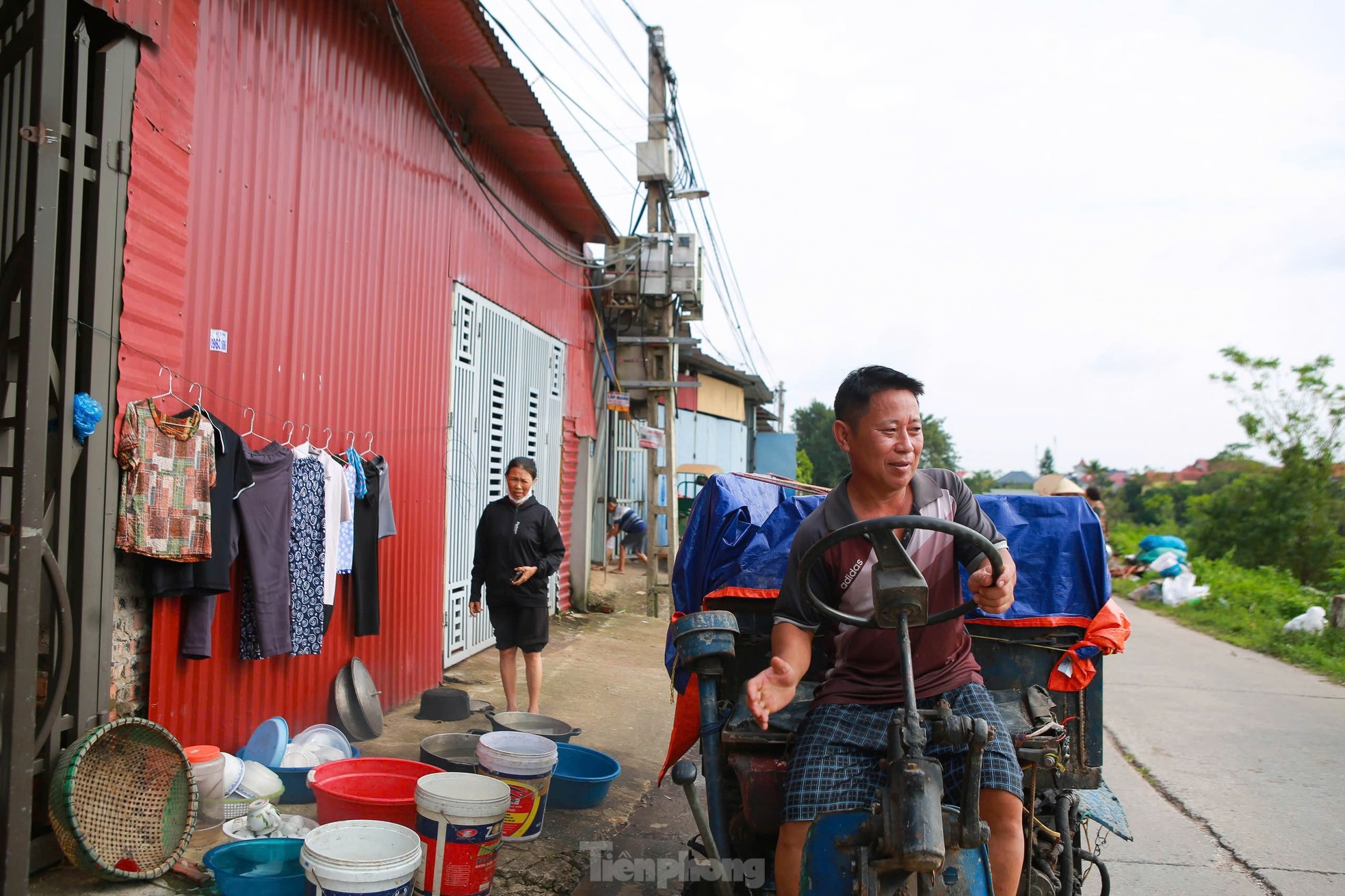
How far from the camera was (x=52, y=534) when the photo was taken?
3.65 m

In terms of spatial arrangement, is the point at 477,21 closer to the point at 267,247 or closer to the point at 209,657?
the point at 267,247

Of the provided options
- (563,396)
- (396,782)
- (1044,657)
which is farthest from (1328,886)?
(563,396)

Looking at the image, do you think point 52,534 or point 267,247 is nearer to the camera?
point 52,534

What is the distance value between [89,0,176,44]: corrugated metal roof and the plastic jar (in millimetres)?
3210

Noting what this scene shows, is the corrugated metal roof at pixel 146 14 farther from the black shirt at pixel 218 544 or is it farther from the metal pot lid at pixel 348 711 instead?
the metal pot lid at pixel 348 711

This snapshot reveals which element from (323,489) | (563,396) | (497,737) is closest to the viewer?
(497,737)

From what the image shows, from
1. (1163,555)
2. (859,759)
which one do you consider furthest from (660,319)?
(1163,555)

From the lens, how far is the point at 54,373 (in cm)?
359

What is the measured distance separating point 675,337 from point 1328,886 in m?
9.87

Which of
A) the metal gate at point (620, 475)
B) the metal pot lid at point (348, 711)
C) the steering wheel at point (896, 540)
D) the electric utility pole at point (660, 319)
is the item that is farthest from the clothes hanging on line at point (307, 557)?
the metal gate at point (620, 475)

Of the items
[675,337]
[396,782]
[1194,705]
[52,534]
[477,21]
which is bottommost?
[1194,705]

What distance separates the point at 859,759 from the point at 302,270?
4.46 metres

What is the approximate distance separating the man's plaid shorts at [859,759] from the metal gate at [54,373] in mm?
2634

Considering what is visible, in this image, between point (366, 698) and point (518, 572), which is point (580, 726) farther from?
point (366, 698)
